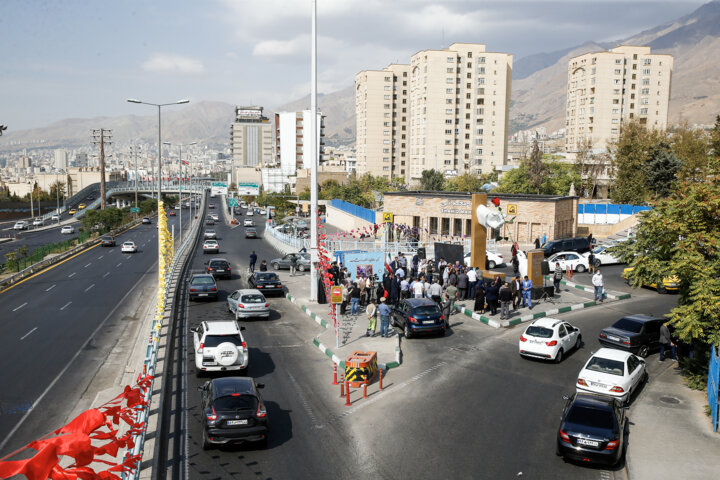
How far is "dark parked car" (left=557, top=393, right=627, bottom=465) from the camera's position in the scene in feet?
39.1

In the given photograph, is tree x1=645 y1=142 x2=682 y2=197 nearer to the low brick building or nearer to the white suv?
the low brick building

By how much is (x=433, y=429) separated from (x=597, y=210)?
48.7m

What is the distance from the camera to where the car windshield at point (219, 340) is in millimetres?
17672

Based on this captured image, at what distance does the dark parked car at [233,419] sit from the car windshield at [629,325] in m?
13.7

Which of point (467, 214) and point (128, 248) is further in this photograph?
point (128, 248)

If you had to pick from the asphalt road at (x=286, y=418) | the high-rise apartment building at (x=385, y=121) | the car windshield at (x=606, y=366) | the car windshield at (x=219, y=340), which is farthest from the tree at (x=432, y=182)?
the car windshield at (x=606, y=366)

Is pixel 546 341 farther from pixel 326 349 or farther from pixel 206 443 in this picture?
pixel 206 443

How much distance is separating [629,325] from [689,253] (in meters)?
4.45

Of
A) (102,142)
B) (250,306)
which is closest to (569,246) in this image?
(250,306)

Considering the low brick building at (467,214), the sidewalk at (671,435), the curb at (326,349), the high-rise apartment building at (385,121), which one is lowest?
the curb at (326,349)

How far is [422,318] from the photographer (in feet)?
72.4

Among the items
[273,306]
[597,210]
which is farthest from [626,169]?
[273,306]

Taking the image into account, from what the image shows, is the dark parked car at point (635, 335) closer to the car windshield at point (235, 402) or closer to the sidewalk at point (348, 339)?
the sidewalk at point (348, 339)

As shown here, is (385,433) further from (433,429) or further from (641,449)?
(641,449)
